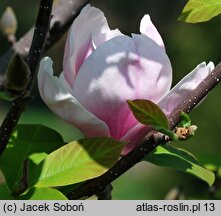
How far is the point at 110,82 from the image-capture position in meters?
0.57

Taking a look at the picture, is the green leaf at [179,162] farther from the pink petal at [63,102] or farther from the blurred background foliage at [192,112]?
the blurred background foliage at [192,112]

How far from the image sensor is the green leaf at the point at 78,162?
0.55m

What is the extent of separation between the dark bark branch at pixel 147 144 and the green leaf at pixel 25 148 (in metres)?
0.06

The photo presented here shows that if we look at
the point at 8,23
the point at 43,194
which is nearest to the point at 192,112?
the point at 8,23

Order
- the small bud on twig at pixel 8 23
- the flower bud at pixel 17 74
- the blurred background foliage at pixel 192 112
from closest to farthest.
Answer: the flower bud at pixel 17 74
the small bud on twig at pixel 8 23
the blurred background foliage at pixel 192 112

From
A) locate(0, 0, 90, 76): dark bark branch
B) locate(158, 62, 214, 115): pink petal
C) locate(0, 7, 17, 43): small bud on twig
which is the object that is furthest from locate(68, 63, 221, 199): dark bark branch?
locate(0, 7, 17, 43): small bud on twig

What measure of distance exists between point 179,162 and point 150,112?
0.10m

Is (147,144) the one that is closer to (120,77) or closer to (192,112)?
(120,77)

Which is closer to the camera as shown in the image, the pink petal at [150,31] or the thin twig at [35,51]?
the thin twig at [35,51]

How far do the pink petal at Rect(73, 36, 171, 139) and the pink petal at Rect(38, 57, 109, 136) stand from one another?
1cm

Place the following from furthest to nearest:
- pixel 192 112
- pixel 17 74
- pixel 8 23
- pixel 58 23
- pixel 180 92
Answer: pixel 192 112 → pixel 8 23 → pixel 58 23 → pixel 180 92 → pixel 17 74

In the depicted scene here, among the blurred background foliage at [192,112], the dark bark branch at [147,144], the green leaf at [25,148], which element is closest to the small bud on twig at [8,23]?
the green leaf at [25,148]

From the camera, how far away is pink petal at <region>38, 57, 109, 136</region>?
56 cm

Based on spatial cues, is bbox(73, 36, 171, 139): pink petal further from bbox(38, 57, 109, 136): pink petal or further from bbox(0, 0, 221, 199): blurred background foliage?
bbox(0, 0, 221, 199): blurred background foliage
